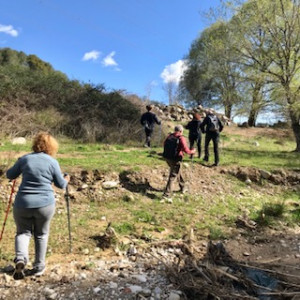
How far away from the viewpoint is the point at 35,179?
13.1 feet

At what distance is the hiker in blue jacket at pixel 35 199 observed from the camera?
397 centimetres

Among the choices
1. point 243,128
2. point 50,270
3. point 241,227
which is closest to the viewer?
point 50,270

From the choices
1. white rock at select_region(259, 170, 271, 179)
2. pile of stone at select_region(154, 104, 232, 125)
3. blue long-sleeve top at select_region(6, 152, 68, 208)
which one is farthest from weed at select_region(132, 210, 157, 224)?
pile of stone at select_region(154, 104, 232, 125)

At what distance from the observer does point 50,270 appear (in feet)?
14.4

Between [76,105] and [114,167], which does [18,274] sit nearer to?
[114,167]

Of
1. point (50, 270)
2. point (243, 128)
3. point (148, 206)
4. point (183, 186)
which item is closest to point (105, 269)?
point (50, 270)

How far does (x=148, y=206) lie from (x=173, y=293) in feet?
11.6

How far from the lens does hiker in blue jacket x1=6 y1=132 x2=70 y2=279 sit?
3975 mm

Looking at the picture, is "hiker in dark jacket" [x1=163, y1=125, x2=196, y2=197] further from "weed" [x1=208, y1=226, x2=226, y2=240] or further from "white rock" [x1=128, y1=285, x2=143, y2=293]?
"white rock" [x1=128, y1=285, x2=143, y2=293]

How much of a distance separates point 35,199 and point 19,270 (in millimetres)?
939

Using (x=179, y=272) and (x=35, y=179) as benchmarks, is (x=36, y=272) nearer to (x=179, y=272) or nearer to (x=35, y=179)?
(x=35, y=179)

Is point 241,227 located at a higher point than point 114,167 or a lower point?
lower

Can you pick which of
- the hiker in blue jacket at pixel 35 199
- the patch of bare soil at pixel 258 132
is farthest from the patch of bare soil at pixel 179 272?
the patch of bare soil at pixel 258 132

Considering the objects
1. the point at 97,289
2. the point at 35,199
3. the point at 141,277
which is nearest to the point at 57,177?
the point at 35,199
